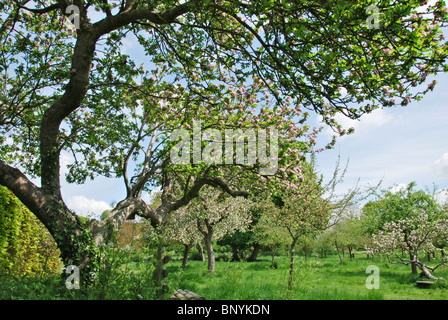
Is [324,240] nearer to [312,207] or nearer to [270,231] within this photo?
[270,231]

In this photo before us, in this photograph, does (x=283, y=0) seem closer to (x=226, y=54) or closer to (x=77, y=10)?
(x=226, y=54)

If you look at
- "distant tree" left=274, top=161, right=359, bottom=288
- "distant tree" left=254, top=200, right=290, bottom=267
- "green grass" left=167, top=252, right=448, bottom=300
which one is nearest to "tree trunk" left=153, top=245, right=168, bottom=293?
"green grass" left=167, top=252, right=448, bottom=300

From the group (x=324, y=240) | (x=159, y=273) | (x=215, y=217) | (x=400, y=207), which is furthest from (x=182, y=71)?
(x=324, y=240)

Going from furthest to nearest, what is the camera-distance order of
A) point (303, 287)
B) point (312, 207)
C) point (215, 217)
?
point (215, 217), point (312, 207), point (303, 287)

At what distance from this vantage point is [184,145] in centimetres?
1084

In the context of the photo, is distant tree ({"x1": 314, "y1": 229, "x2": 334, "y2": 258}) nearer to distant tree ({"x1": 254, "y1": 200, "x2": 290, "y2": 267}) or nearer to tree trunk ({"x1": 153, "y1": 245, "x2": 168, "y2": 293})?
distant tree ({"x1": 254, "y1": 200, "x2": 290, "y2": 267})

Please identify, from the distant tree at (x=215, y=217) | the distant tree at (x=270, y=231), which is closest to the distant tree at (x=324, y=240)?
the distant tree at (x=270, y=231)

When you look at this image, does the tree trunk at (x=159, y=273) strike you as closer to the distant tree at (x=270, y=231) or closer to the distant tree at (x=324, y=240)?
the distant tree at (x=270, y=231)
